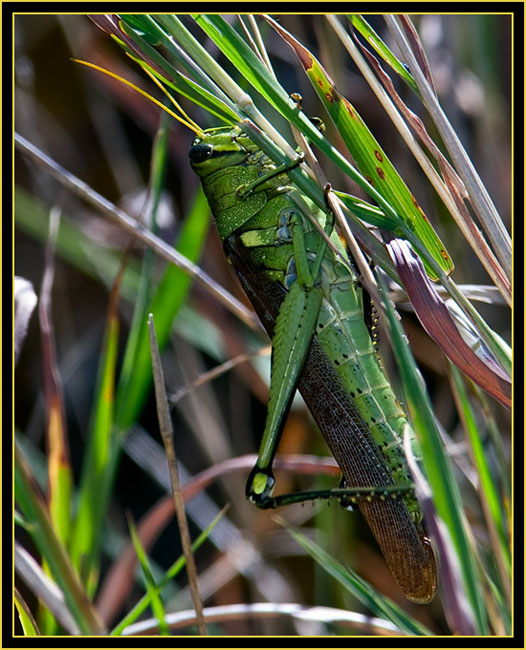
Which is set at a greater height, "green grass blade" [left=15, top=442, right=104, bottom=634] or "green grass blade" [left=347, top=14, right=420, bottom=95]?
"green grass blade" [left=347, top=14, right=420, bottom=95]

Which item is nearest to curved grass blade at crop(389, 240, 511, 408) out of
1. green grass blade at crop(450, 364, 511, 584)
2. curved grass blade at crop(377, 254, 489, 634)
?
green grass blade at crop(450, 364, 511, 584)

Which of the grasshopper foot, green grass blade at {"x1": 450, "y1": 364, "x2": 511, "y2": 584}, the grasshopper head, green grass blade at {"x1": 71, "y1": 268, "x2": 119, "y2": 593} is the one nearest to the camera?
green grass blade at {"x1": 450, "y1": 364, "x2": 511, "y2": 584}

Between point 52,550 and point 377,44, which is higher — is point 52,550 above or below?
below

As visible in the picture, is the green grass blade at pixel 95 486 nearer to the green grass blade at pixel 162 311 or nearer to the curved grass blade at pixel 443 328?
the green grass blade at pixel 162 311

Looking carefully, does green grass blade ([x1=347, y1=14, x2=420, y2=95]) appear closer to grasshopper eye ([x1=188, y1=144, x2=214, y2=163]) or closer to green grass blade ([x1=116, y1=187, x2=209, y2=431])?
grasshopper eye ([x1=188, y1=144, x2=214, y2=163])

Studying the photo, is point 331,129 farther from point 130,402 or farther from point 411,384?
point 411,384

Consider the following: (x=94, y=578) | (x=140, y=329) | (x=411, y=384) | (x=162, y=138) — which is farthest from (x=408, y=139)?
(x=94, y=578)

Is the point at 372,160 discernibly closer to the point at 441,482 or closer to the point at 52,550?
the point at 441,482

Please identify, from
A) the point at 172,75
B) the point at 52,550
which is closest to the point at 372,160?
the point at 172,75

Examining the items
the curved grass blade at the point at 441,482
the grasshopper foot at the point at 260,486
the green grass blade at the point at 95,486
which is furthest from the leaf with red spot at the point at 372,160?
the green grass blade at the point at 95,486
